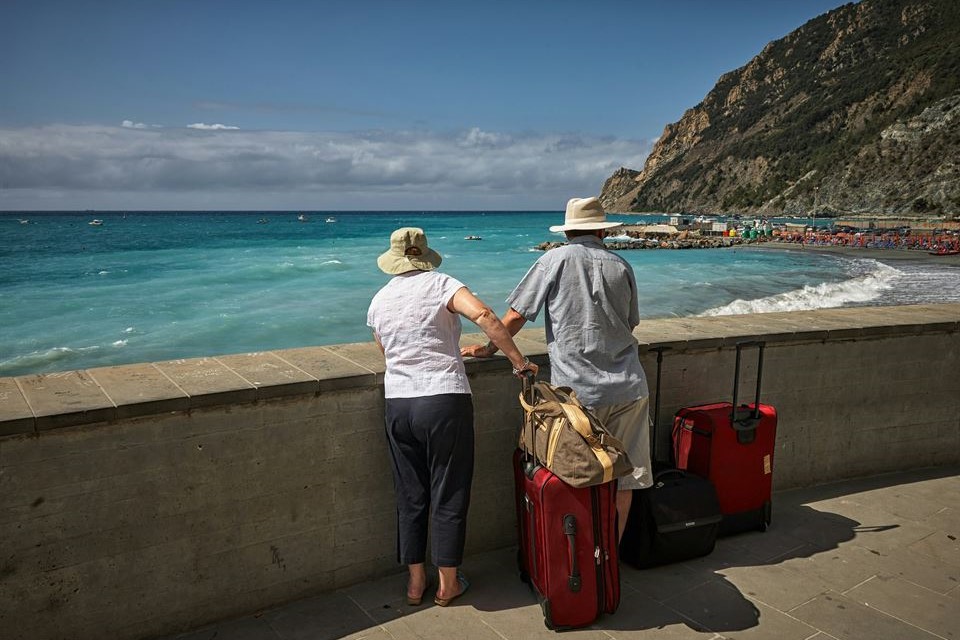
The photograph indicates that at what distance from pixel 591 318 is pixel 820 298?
88.0 feet

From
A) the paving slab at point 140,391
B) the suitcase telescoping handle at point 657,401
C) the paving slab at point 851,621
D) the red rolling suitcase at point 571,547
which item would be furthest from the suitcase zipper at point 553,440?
the paving slab at point 140,391

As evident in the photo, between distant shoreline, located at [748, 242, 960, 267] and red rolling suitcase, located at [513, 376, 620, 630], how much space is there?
45.6m

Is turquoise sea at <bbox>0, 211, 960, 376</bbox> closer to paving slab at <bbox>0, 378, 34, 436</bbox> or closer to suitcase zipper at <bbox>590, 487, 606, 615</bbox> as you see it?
paving slab at <bbox>0, 378, 34, 436</bbox>

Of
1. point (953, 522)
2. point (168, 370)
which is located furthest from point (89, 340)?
point (953, 522)

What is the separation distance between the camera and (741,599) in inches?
131

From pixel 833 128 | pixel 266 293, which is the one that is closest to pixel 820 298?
pixel 266 293

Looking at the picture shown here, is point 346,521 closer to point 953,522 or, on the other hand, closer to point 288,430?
point 288,430

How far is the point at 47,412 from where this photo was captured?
2.61m

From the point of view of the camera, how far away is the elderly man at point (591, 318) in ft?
10.7

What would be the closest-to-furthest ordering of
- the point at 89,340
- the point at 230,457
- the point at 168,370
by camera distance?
the point at 230,457 < the point at 168,370 < the point at 89,340

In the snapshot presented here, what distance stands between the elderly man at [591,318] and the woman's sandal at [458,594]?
1.00 m

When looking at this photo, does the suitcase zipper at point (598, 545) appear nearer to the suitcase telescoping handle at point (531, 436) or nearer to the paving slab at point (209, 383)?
the suitcase telescoping handle at point (531, 436)

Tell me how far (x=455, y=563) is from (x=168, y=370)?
5.08ft

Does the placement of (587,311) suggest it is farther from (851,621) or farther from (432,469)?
(851,621)
